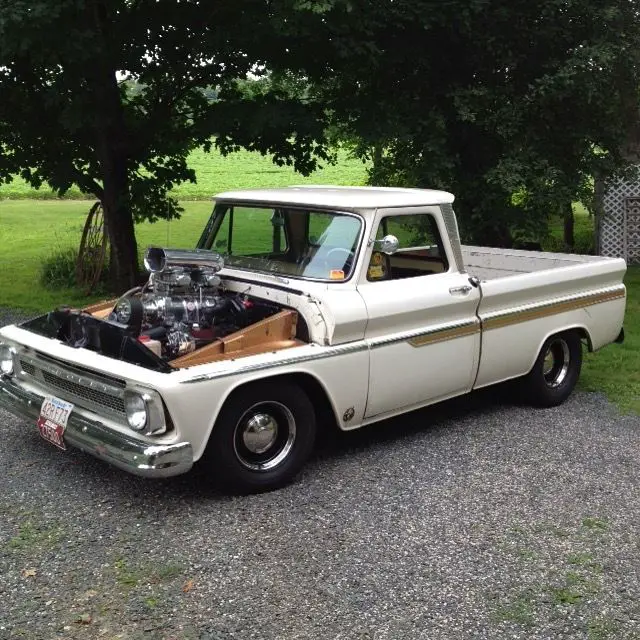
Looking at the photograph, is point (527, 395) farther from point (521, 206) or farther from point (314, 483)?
point (521, 206)

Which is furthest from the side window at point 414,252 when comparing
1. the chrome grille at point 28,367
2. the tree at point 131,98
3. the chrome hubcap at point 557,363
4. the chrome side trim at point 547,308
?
the tree at point 131,98

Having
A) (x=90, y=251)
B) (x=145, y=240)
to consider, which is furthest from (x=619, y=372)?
(x=145, y=240)

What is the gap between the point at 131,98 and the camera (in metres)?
10.8

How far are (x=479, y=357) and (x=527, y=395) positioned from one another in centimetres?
89

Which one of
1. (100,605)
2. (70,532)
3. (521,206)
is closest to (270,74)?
(521,206)

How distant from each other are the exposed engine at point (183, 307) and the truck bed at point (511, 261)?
8.07ft

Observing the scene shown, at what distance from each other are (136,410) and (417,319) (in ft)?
6.32

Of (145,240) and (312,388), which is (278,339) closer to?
(312,388)

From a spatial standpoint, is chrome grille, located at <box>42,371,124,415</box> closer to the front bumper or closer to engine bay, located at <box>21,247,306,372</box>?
the front bumper

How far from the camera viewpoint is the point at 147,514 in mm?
4141

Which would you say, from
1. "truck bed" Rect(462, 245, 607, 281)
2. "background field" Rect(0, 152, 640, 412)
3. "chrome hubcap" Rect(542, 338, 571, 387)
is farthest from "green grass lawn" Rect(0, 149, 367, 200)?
"chrome hubcap" Rect(542, 338, 571, 387)

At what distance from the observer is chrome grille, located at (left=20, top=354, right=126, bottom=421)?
416cm

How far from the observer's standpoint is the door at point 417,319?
4824 mm

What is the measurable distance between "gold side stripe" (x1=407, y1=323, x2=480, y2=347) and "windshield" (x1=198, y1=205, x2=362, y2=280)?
2.12 ft
